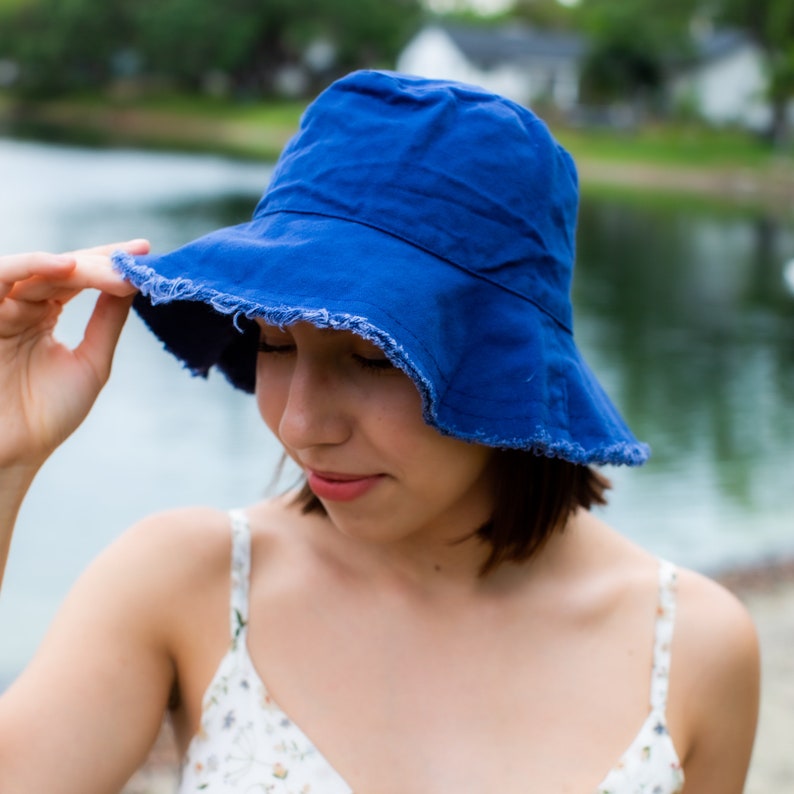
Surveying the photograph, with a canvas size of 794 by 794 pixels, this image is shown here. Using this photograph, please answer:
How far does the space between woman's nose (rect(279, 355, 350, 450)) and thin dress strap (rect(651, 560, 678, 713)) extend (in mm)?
548

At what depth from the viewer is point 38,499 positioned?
20.1 ft

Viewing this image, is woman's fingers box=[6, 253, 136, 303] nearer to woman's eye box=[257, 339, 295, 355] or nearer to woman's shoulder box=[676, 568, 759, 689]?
woman's eye box=[257, 339, 295, 355]

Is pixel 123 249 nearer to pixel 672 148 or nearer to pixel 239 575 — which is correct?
pixel 239 575

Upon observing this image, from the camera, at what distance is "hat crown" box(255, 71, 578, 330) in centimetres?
142

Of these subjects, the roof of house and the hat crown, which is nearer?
the hat crown

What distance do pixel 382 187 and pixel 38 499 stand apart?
16.8 ft

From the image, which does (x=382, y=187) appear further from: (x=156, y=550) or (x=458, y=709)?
(x=458, y=709)

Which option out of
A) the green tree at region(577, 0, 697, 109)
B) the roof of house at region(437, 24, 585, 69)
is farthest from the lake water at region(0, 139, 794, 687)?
the roof of house at region(437, 24, 585, 69)

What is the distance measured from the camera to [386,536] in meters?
1.52

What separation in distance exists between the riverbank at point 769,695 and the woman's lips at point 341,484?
1585 mm

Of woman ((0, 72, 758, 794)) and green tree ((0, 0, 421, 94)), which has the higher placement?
woman ((0, 72, 758, 794))

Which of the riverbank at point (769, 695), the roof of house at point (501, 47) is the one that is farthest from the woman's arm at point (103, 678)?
the roof of house at point (501, 47)

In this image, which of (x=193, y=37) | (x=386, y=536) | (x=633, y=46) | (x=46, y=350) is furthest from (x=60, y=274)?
(x=193, y=37)

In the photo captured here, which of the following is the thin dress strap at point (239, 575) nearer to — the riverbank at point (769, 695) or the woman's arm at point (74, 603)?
the woman's arm at point (74, 603)
